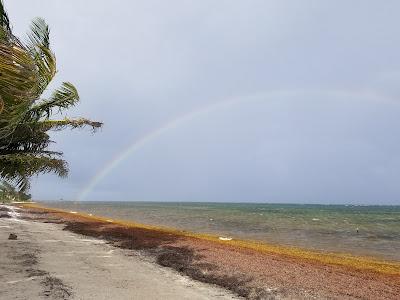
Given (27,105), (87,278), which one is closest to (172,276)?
(87,278)

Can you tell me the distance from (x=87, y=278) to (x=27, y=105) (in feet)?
28.7

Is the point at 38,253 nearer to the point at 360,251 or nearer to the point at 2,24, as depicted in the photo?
the point at 2,24

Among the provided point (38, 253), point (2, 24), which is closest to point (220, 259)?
point (38, 253)

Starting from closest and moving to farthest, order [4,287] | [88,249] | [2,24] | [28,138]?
[2,24] < [4,287] < [28,138] < [88,249]

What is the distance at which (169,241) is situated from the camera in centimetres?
2666

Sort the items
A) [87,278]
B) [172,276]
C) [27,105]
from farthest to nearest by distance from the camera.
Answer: [172,276] → [87,278] → [27,105]

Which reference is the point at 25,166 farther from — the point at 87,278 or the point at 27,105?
the point at 27,105

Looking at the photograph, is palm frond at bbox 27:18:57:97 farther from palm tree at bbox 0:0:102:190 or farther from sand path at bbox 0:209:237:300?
sand path at bbox 0:209:237:300

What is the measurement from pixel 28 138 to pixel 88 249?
7.29 m

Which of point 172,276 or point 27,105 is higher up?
point 27,105

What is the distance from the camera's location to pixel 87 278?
14672 mm

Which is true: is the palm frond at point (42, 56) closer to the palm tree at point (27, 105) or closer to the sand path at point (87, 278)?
the palm tree at point (27, 105)

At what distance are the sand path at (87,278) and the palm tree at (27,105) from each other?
385cm

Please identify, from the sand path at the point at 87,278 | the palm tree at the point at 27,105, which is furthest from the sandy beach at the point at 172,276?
the palm tree at the point at 27,105
